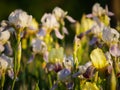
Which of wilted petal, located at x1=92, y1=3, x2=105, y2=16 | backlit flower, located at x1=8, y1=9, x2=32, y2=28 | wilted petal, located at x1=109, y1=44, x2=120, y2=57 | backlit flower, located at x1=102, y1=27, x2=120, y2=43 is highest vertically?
wilted petal, located at x1=92, y1=3, x2=105, y2=16

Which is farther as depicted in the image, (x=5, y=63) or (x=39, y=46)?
(x=39, y=46)

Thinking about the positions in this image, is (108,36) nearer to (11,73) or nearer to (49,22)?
(11,73)

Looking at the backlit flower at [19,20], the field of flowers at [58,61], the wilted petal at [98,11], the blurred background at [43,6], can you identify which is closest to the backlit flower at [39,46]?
the field of flowers at [58,61]

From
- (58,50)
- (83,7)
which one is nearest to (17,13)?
(58,50)

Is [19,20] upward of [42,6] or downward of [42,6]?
downward

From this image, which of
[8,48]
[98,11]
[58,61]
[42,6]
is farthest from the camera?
[42,6]

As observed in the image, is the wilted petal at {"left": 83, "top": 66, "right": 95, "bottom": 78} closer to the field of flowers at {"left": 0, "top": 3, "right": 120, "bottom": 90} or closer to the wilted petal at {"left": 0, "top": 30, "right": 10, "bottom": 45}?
the field of flowers at {"left": 0, "top": 3, "right": 120, "bottom": 90}

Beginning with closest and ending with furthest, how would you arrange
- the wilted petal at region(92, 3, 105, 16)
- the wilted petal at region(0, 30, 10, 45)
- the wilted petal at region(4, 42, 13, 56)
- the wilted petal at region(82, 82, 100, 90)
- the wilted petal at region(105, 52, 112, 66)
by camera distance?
the wilted petal at region(82, 82, 100, 90)
the wilted petal at region(105, 52, 112, 66)
the wilted petal at region(0, 30, 10, 45)
the wilted petal at region(4, 42, 13, 56)
the wilted petal at region(92, 3, 105, 16)

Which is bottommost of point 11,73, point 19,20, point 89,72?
point 89,72

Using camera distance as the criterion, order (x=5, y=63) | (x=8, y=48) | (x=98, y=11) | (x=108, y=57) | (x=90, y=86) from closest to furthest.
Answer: (x=90, y=86) → (x=108, y=57) → (x=5, y=63) → (x=8, y=48) → (x=98, y=11)

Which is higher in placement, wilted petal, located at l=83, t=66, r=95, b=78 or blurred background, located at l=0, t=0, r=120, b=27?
blurred background, located at l=0, t=0, r=120, b=27

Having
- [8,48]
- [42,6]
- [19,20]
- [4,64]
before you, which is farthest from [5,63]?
[42,6]

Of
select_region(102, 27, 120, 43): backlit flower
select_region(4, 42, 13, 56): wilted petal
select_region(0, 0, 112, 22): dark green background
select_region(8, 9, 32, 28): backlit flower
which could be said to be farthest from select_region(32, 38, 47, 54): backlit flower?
select_region(0, 0, 112, 22): dark green background
